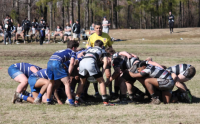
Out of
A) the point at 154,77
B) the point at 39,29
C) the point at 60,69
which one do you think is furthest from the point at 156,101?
the point at 39,29

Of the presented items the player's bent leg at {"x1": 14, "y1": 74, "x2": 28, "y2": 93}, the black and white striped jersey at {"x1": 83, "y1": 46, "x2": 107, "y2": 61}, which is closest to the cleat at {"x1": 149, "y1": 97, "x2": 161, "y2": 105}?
the black and white striped jersey at {"x1": 83, "y1": 46, "x2": 107, "y2": 61}

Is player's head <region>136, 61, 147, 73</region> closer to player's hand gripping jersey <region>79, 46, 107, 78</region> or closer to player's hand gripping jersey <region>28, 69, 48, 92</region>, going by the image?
player's hand gripping jersey <region>79, 46, 107, 78</region>

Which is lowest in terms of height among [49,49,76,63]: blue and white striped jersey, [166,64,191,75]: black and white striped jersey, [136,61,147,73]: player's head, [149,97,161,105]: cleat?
[149,97,161,105]: cleat

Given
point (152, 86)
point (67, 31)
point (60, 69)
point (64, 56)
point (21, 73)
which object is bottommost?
point (152, 86)

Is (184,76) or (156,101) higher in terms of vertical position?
(184,76)

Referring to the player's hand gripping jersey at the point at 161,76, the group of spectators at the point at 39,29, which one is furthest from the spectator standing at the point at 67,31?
the player's hand gripping jersey at the point at 161,76

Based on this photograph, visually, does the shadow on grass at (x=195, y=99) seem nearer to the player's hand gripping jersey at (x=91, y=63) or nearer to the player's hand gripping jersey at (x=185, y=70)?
the player's hand gripping jersey at (x=185, y=70)

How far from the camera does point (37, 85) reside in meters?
7.36

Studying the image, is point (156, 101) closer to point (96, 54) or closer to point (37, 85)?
point (96, 54)

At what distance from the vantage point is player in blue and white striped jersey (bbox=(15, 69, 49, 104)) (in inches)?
285

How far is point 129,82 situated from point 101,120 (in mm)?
1877

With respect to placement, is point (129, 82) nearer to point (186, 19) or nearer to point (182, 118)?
point (182, 118)

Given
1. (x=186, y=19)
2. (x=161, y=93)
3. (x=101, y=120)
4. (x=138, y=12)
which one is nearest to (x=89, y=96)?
(x=161, y=93)

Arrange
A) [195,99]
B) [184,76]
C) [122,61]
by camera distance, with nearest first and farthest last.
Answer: [122,61] → [184,76] → [195,99]
